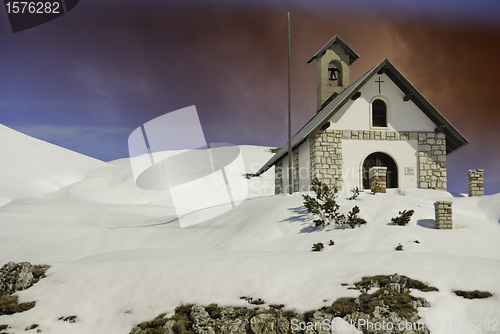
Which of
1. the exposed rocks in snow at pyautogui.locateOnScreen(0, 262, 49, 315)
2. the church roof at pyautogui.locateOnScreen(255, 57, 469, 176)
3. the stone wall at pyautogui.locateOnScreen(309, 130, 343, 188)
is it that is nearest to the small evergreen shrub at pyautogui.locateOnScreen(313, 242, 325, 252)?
the exposed rocks in snow at pyautogui.locateOnScreen(0, 262, 49, 315)

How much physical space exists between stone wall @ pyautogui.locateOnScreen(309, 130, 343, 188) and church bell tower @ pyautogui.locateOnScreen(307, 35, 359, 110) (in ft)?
17.2

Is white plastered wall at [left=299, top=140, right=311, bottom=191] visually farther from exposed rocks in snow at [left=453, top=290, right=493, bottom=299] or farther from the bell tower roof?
exposed rocks in snow at [left=453, top=290, right=493, bottom=299]

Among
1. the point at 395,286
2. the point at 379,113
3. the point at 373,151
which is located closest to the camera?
the point at 395,286

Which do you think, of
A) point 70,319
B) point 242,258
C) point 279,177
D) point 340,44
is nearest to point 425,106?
point 340,44

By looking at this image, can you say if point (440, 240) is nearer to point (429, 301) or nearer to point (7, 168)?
point (429, 301)

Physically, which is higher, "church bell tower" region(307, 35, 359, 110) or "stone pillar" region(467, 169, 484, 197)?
"church bell tower" region(307, 35, 359, 110)

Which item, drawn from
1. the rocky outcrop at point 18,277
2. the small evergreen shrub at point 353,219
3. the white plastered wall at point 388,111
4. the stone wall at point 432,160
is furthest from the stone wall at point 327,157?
→ the rocky outcrop at point 18,277

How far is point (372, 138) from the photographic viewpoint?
61.1ft

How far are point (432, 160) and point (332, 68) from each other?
8295 millimetres

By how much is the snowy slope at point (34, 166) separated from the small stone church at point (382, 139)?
74.8 feet

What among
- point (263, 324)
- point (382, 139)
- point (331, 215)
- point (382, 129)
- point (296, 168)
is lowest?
point (263, 324)

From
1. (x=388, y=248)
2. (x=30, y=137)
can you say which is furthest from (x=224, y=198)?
(x=30, y=137)

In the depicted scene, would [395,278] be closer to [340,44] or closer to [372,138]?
[372,138]

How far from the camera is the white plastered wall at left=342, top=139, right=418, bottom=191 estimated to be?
18.2 m
